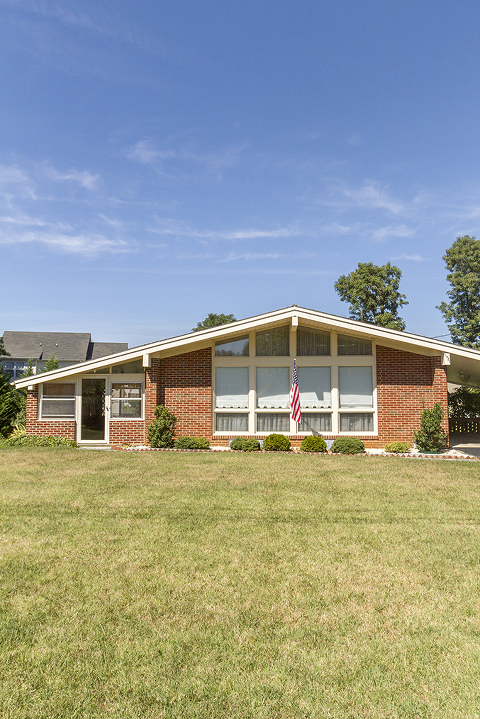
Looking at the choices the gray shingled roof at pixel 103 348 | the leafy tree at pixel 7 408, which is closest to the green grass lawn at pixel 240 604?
the leafy tree at pixel 7 408

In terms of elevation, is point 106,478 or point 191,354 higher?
point 191,354

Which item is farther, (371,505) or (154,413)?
(154,413)

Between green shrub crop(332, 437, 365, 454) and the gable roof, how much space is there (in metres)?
3.45

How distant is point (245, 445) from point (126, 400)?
4.53 m

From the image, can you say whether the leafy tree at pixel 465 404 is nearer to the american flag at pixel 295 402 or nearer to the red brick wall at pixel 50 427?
the american flag at pixel 295 402

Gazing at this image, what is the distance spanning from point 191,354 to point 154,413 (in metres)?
2.36

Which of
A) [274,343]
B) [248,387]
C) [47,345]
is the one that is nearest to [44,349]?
[47,345]

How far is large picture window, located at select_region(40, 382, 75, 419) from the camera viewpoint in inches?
629

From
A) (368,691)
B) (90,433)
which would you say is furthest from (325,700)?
(90,433)

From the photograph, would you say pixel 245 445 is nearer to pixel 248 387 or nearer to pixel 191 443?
pixel 191 443

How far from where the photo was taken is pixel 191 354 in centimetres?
1562

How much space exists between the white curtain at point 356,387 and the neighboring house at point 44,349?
43.0m

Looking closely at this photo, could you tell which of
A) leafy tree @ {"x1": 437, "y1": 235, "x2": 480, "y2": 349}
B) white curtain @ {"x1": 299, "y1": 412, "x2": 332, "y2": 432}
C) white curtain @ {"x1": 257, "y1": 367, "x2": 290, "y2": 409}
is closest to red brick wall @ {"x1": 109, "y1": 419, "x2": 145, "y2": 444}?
white curtain @ {"x1": 257, "y1": 367, "x2": 290, "y2": 409}

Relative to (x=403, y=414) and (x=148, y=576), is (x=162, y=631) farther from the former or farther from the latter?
(x=403, y=414)
